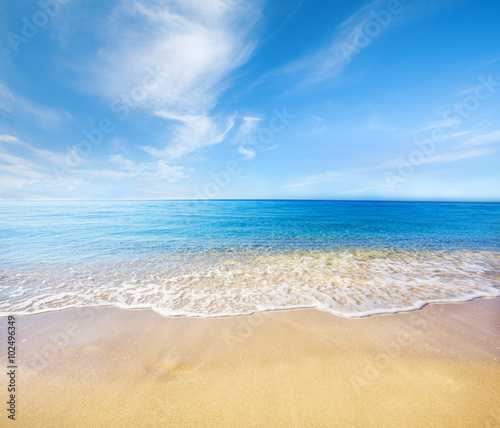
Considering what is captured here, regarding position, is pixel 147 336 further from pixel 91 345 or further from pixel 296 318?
pixel 296 318

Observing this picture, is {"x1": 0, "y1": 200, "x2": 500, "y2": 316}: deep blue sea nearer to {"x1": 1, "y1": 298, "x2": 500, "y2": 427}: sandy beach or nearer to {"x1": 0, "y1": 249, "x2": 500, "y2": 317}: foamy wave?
{"x1": 0, "y1": 249, "x2": 500, "y2": 317}: foamy wave

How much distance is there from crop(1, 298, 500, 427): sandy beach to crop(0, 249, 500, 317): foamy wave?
85 cm

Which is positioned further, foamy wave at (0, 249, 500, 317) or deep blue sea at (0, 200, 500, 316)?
deep blue sea at (0, 200, 500, 316)

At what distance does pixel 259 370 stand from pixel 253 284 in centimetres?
423

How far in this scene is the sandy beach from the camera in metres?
3.07

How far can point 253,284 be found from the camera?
318 inches

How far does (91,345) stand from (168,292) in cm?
286

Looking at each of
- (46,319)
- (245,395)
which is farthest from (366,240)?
(46,319)

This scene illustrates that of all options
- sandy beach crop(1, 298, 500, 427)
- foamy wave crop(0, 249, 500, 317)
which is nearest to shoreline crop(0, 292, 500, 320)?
foamy wave crop(0, 249, 500, 317)

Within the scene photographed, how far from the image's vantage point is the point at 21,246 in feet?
46.0

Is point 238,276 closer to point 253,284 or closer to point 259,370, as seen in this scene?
point 253,284

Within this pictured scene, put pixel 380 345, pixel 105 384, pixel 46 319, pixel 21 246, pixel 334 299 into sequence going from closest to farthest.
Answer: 1. pixel 105 384
2. pixel 380 345
3. pixel 46 319
4. pixel 334 299
5. pixel 21 246

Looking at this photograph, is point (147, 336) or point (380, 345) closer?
point (380, 345)

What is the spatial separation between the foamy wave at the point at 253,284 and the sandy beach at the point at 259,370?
854 millimetres
